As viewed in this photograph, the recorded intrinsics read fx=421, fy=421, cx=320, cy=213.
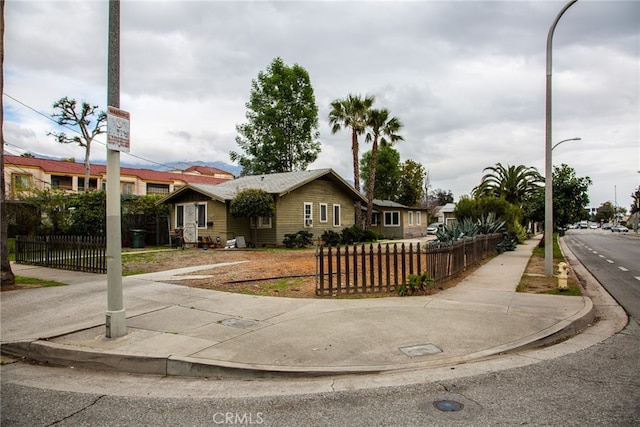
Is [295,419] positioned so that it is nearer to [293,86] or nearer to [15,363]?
[15,363]

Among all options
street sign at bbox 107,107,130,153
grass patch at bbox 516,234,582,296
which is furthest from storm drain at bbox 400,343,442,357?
grass patch at bbox 516,234,582,296

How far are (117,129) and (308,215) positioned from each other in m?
20.9

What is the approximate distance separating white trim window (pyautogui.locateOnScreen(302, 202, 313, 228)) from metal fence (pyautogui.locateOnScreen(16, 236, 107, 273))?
1393 centimetres

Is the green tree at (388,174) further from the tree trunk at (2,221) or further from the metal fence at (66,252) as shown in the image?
the tree trunk at (2,221)

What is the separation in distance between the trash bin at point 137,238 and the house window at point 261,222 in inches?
251

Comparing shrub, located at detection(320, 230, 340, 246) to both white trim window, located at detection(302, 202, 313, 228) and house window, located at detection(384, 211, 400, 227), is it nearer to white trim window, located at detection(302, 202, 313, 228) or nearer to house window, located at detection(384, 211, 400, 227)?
white trim window, located at detection(302, 202, 313, 228)

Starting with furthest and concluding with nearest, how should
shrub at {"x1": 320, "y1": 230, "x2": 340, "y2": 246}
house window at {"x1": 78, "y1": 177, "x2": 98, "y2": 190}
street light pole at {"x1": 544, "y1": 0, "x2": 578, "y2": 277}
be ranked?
house window at {"x1": 78, "y1": 177, "x2": 98, "y2": 190} → shrub at {"x1": 320, "y1": 230, "x2": 340, "y2": 246} → street light pole at {"x1": 544, "y1": 0, "x2": 578, "y2": 277}

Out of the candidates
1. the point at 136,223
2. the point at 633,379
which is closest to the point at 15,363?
the point at 633,379

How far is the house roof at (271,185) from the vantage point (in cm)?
2392

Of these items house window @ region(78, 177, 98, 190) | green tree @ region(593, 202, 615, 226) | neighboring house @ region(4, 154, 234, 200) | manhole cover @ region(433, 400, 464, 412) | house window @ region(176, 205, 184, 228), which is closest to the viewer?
manhole cover @ region(433, 400, 464, 412)

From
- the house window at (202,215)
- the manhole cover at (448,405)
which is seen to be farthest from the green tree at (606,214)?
the manhole cover at (448,405)

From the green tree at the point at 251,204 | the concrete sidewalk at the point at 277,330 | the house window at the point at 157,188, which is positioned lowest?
the concrete sidewalk at the point at 277,330

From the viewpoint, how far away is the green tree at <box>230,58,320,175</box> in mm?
41219

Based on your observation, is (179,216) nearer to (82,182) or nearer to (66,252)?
(66,252)
